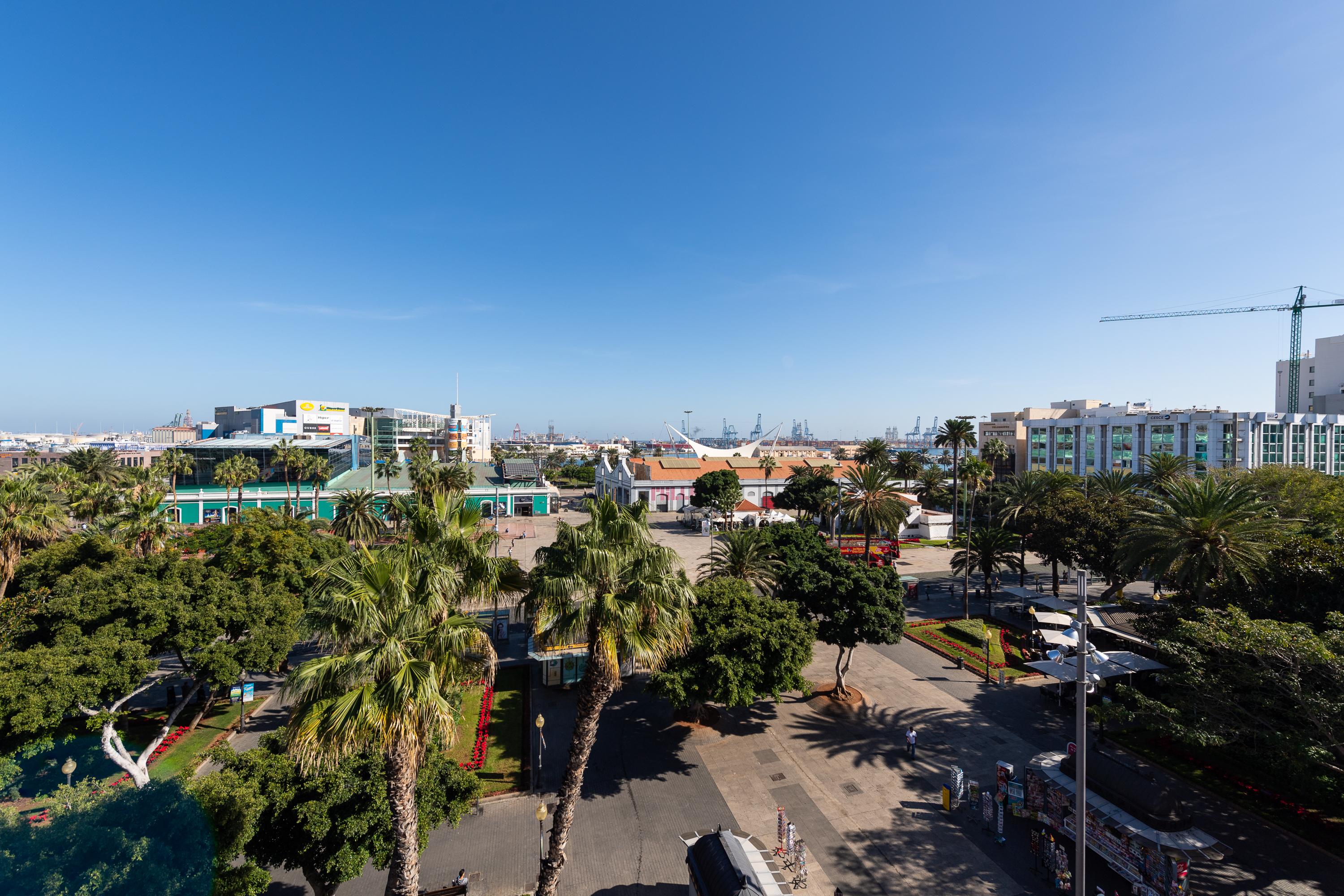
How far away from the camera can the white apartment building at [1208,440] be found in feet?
280

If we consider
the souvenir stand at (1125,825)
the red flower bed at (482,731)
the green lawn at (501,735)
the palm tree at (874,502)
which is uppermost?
the palm tree at (874,502)

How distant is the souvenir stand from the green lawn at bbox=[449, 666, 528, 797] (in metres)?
15.9

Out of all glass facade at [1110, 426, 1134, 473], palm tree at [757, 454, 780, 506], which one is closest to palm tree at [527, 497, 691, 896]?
palm tree at [757, 454, 780, 506]

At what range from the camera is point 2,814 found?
9.56 m

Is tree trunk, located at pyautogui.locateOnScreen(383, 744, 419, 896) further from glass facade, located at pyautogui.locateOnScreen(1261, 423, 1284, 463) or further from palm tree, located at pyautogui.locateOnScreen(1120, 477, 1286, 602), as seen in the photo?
glass facade, located at pyautogui.locateOnScreen(1261, 423, 1284, 463)

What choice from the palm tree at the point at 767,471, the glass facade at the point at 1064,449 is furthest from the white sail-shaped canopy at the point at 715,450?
the glass facade at the point at 1064,449

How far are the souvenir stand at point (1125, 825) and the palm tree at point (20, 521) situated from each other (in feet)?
128

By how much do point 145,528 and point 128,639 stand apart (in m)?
18.0

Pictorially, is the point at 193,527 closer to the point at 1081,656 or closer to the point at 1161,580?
the point at 1081,656

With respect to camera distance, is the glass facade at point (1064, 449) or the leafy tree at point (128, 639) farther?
the glass facade at point (1064, 449)

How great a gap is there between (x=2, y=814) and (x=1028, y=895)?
2108cm

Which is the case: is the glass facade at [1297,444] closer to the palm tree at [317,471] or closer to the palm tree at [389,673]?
the palm tree at [389,673]

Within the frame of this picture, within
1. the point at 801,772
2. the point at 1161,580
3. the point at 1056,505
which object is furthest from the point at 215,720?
the point at 1056,505

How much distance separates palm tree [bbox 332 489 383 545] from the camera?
4250cm
